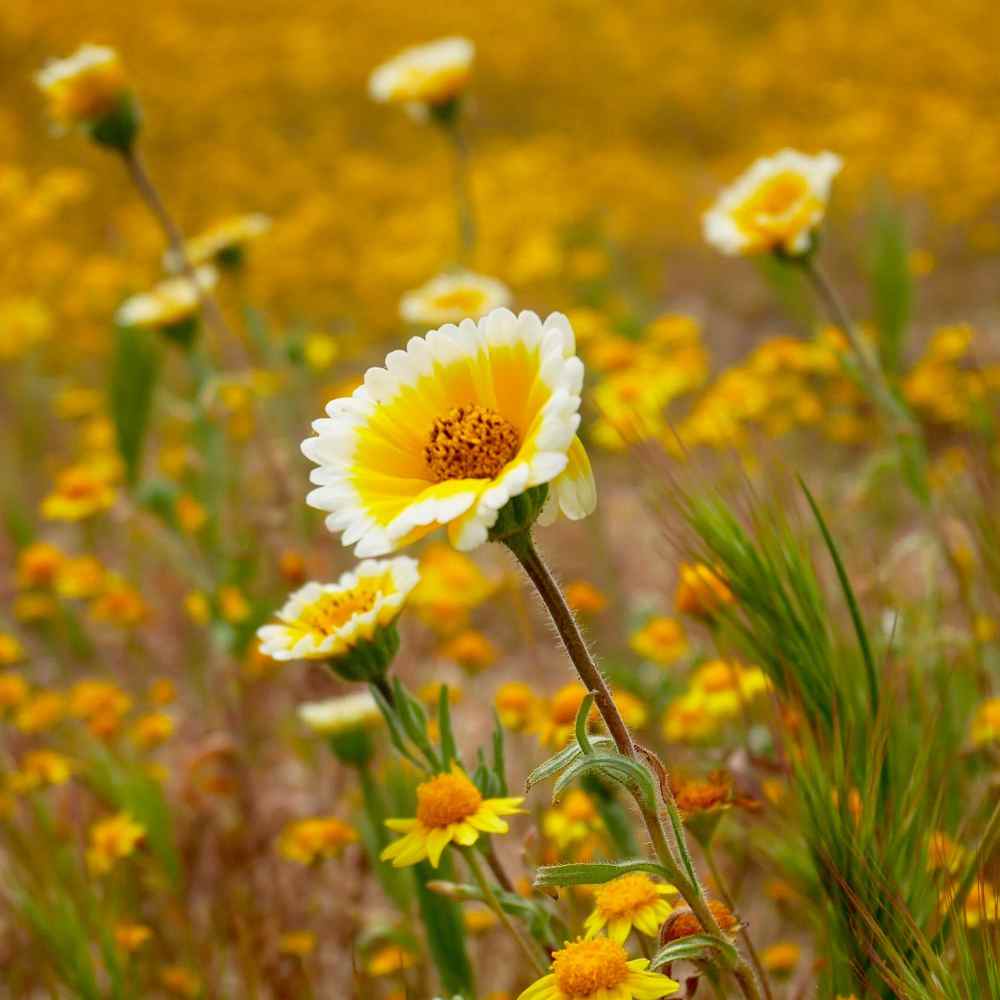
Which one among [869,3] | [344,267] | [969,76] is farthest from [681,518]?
[869,3]

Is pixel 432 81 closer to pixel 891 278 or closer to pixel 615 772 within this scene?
pixel 891 278

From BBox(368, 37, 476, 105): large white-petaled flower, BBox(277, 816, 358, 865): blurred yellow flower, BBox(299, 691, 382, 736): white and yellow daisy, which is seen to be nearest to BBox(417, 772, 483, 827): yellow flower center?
BBox(299, 691, 382, 736): white and yellow daisy

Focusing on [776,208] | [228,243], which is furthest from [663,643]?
[228,243]

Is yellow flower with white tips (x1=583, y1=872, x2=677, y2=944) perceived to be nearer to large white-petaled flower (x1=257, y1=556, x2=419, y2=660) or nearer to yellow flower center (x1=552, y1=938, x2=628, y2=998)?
yellow flower center (x1=552, y1=938, x2=628, y2=998)

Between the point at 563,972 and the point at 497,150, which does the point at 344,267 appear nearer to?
the point at 497,150

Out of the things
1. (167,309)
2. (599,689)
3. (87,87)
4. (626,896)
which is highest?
(87,87)

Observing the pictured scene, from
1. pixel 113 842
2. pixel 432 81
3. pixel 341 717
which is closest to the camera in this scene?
pixel 341 717

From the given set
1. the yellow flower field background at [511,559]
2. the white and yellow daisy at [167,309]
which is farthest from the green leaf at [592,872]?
the white and yellow daisy at [167,309]
